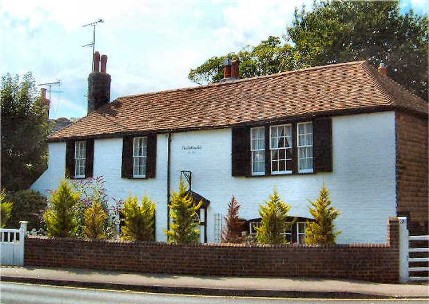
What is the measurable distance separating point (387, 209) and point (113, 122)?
1301cm

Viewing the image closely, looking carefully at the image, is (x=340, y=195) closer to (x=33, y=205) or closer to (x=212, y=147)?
(x=212, y=147)

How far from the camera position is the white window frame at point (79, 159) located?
25078 millimetres

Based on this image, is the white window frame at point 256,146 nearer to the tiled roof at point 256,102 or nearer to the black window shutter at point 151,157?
the tiled roof at point 256,102

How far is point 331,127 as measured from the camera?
59.4 feet

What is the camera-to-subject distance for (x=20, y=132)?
29.2 meters

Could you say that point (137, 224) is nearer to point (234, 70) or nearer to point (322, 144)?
point (322, 144)

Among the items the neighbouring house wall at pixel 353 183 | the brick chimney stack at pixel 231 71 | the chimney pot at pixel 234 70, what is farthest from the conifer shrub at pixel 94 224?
the chimney pot at pixel 234 70

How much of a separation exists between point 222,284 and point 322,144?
6.88 metres

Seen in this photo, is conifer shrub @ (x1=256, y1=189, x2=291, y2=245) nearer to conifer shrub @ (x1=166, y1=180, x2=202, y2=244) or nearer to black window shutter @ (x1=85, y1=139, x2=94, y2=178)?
conifer shrub @ (x1=166, y1=180, x2=202, y2=244)

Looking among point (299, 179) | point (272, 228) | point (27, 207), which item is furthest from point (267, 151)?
point (27, 207)

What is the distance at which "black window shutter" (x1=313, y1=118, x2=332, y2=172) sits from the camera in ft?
59.1

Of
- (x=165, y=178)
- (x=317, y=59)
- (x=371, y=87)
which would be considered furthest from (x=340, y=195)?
(x=317, y=59)

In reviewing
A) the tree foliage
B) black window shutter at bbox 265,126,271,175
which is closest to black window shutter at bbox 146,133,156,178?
black window shutter at bbox 265,126,271,175

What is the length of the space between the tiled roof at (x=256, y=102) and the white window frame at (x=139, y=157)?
1.87 ft
